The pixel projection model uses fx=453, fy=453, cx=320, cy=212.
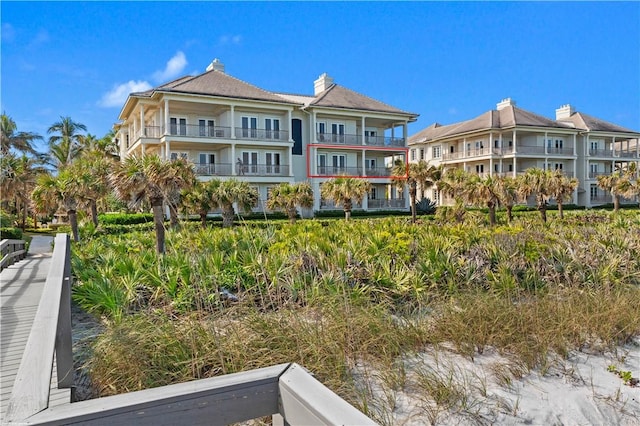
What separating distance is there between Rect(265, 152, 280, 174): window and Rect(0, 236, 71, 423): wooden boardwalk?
83.9 ft

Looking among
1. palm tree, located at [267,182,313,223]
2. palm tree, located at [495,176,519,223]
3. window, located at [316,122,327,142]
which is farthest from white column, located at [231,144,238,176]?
palm tree, located at [495,176,519,223]

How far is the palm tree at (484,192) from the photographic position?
2519 centimetres

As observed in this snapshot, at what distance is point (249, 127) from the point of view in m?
37.6

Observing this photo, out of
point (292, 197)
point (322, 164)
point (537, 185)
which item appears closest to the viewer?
point (292, 197)

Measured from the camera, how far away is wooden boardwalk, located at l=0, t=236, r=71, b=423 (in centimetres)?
414

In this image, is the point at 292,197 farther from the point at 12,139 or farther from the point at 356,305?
the point at 12,139

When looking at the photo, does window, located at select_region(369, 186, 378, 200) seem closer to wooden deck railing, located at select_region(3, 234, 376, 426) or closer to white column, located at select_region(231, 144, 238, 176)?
white column, located at select_region(231, 144, 238, 176)

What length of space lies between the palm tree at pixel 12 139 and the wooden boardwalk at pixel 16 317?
4224cm

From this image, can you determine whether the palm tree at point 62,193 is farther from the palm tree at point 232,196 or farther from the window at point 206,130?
the window at point 206,130

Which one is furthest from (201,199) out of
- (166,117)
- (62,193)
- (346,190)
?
(166,117)

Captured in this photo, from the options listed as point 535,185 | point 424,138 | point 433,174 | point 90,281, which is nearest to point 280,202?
point 433,174

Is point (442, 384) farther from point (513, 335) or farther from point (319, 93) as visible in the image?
point (319, 93)

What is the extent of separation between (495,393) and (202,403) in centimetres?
358

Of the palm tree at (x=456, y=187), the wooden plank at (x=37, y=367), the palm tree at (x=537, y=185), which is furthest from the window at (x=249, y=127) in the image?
the wooden plank at (x=37, y=367)
